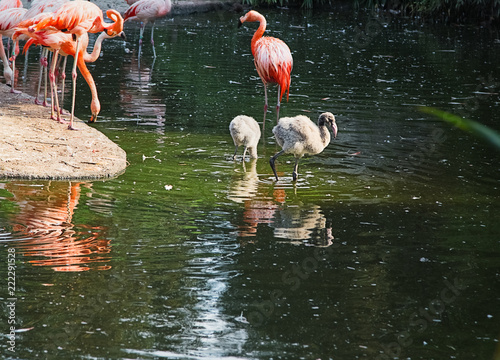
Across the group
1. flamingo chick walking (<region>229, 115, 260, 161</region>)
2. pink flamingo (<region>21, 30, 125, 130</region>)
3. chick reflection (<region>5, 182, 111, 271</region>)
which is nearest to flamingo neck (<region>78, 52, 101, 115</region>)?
pink flamingo (<region>21, 30, 125, 130</region>)

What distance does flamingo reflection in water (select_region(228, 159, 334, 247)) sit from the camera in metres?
4.75

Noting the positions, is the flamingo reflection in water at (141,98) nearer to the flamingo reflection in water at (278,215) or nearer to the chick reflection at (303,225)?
the flamingo reflection in water at (278,215)

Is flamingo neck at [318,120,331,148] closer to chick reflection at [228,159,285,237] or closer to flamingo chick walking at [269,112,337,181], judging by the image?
flamingo chick walking at [269,112,337,181]

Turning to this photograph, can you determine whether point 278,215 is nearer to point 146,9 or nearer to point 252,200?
point 252,200

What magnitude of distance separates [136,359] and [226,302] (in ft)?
2.36

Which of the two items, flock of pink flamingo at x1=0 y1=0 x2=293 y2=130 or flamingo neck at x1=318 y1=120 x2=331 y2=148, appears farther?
flock of pink flamingo at x1=0 y1=0 x2=293 y2=130

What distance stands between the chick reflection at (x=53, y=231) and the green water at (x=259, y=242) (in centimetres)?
2

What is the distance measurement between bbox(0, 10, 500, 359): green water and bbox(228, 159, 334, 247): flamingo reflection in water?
0.02 m

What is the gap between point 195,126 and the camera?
26.1 ft

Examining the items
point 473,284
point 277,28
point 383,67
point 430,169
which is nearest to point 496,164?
point 430,169

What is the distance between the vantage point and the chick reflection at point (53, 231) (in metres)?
4.12

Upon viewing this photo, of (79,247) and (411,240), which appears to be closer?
(79,247)

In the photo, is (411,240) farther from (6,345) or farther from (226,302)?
(6,345)

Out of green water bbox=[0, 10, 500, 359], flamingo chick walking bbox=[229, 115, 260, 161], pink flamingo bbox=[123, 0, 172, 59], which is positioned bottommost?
green water bbox=[0, 10, 500, 359]
